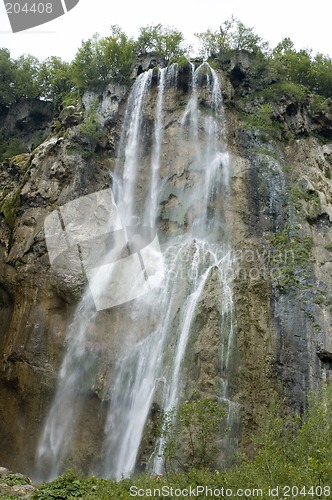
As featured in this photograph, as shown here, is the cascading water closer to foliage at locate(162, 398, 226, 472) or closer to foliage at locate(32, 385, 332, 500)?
foliage at locate(162, 398, 226, 472)

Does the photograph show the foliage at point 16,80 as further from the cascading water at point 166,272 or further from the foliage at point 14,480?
the foliage at point 14,480

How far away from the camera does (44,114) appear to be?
37094mm

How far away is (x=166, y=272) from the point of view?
22.1m

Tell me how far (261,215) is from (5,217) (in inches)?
540

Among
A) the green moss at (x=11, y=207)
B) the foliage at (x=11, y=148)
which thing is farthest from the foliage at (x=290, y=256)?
the foliage at (x=11, y=148)

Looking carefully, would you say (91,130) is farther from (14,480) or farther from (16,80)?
(14,480)

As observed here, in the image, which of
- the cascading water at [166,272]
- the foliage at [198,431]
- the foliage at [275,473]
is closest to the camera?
the foliage at [275,473]

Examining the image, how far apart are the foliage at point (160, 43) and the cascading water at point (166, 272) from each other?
3601mm

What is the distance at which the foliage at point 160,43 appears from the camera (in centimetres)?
3266

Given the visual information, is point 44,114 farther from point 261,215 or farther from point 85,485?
point 85,485

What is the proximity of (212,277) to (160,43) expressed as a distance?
19.4m

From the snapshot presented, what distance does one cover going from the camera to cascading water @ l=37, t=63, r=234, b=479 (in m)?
18.7

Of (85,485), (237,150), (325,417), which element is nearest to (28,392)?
(85,485)

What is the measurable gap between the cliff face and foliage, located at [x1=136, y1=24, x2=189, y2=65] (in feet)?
14.0
